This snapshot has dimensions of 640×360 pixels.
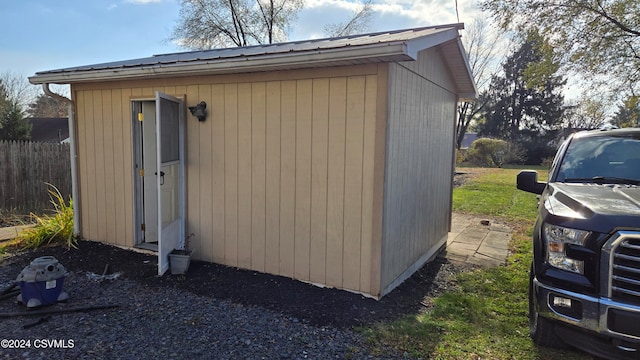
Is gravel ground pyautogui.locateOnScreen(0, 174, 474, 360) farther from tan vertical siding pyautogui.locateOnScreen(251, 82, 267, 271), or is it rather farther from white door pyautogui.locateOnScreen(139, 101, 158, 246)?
white door pyautogui.locateOnScreen(139, 101, 158, 246)

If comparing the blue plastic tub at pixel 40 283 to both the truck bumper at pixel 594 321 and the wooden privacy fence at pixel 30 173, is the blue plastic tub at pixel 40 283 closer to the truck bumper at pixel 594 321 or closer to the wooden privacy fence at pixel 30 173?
the truck bumper at pixel 594 321

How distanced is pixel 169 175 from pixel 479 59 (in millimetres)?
32643

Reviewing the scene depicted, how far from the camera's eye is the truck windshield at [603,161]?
3.13 metres

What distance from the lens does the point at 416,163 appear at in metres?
4.67

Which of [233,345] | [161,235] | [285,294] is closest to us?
[233,345]

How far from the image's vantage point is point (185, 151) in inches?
188

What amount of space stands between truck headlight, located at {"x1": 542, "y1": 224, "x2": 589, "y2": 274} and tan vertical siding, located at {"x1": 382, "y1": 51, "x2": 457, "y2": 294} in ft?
5.12

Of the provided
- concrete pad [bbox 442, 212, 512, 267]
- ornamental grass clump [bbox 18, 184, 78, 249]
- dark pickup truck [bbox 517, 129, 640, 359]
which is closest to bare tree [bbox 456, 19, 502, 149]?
concrete pad [bbox 442, 212, 512, 267]

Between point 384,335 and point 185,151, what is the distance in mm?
3303

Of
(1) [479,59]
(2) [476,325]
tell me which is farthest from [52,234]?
(1) [479,59]

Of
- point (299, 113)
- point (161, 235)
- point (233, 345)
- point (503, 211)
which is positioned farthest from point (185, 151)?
point (503, 211)

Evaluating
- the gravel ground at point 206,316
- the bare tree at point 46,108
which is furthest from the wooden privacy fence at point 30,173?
the bare tree at point 46,108

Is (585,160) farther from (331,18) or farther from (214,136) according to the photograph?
(331,18)

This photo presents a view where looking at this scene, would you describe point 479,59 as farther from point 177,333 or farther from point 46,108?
point 46,108
